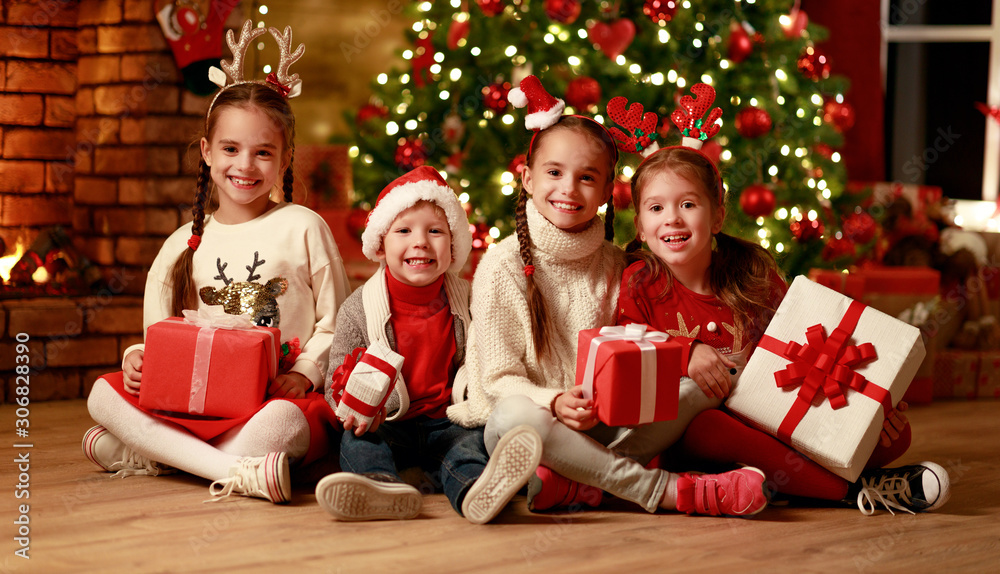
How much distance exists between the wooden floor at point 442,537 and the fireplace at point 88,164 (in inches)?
47.5

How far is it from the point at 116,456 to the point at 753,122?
2.49 metres

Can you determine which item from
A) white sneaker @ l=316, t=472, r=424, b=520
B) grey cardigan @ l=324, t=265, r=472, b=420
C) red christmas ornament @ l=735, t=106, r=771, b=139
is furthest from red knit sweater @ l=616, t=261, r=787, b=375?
red christmas ornament @ l=735, t=106, r=771, b=139

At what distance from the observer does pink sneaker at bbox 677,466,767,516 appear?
6.44ft

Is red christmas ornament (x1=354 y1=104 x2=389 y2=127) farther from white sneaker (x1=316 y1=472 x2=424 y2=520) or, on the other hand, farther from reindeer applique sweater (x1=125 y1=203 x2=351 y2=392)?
white sneaker (x1=316 y1=472 x2=424 y2=520)

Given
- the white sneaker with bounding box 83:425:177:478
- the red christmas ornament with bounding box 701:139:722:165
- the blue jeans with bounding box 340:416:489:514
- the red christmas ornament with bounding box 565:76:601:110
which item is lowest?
the white sneaker with bounding box 83:425:177:478

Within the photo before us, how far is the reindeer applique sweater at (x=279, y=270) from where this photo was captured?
2.36 m

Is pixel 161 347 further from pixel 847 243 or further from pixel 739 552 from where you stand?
pixel 847 243

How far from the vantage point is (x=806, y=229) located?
3.70m

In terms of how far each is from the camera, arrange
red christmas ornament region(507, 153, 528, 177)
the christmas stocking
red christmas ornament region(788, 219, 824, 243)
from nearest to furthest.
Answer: the christmas stocking → red christmas ornament region(507, 153, 528, 177) → red christmas ornament region(788, 219, 824, 243)

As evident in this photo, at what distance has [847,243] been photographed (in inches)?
156

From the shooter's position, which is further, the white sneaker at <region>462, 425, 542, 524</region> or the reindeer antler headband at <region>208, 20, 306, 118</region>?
the reindeer antler headband at <region>208, 20, 306, 118</region>

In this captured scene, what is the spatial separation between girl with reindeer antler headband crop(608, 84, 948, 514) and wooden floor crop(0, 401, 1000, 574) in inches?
3.3

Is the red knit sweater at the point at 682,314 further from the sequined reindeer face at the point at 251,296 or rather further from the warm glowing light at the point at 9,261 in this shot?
the warm glowing light at the point at 9,261

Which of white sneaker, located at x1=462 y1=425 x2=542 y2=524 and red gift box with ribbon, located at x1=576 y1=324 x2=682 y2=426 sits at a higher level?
red gift box with ribbon, located at x1=576 y1=324 x2=682 y2=426
